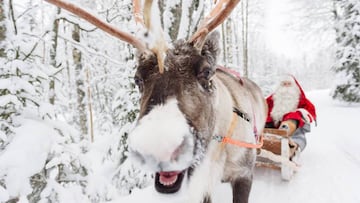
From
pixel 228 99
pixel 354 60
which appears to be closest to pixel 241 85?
pixel 228 99

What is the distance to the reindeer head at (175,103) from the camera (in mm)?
1411

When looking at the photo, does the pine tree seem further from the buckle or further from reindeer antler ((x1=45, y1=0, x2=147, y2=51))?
reindeer antler ((x1=45, y1=0, x2=147, y2=51))

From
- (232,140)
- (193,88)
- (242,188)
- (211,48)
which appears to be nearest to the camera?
(193,88)

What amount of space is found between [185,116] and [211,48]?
0.69 metres

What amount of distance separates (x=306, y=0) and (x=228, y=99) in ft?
58.1

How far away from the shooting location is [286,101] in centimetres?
500

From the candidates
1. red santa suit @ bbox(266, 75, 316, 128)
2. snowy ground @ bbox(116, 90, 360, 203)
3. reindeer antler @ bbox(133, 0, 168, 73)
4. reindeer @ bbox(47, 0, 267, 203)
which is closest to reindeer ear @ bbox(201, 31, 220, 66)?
reindeer @ bbox(47, 0, 267, 203)

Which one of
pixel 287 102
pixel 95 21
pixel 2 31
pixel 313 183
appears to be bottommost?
pixel 313 183

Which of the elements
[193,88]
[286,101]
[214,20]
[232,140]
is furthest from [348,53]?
[193,88]

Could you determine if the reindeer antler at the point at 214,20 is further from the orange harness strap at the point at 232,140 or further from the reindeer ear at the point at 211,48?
the orange harness strap at the point at 232,140

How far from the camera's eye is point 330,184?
11.9 ft

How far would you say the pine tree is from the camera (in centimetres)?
1270

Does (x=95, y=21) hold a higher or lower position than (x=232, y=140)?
higher

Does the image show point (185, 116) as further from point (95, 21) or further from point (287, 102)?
point (287, 102)
